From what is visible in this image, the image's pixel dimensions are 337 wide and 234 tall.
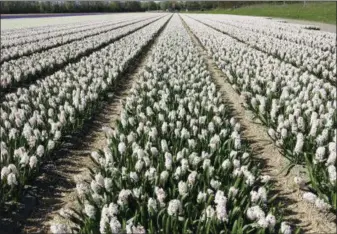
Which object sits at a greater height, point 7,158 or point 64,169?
point 7,158

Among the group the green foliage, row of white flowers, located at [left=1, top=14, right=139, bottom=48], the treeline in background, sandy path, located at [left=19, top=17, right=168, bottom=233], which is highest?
the treeline in background

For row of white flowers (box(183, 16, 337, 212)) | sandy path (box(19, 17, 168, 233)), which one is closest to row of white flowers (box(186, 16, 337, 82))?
row of white flowers (box(183, 16, 337, 212))

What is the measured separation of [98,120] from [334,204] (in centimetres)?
622

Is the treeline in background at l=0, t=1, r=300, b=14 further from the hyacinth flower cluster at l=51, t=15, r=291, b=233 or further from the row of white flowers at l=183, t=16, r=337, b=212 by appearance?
the hyacinth flower cluster at l=51, t=15, r=291, b=233

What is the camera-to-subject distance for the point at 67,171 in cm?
721

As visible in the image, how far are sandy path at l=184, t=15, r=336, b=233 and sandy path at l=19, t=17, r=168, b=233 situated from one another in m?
2.95

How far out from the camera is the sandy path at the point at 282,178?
213 inches

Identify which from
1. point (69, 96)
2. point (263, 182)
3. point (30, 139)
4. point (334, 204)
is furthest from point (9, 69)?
point (334, 204)

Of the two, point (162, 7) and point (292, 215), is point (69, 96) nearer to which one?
point (292, 215)

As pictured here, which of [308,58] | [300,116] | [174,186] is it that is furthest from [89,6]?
[174,186]

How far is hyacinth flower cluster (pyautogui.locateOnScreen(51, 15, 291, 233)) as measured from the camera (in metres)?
4.78

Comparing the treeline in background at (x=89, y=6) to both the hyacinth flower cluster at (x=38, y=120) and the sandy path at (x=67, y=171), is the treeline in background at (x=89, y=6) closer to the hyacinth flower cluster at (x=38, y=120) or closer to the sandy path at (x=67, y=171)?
the hyacinth flower cluster at (x=38, y=120)

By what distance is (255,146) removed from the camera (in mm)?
8164

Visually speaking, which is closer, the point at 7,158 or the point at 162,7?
the point at 7,158
